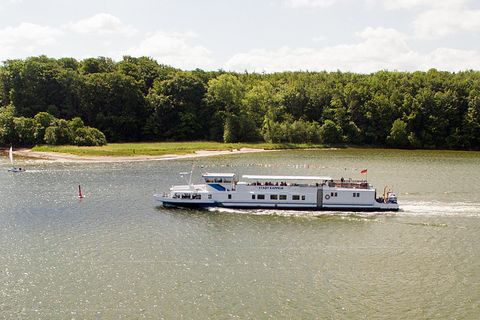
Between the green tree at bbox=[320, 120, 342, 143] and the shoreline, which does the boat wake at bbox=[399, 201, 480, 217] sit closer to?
the shoreline

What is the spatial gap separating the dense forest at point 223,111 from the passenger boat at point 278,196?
10114cm

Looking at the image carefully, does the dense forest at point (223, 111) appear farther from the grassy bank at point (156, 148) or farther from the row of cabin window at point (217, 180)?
the row of cabin window at point (217, 180)

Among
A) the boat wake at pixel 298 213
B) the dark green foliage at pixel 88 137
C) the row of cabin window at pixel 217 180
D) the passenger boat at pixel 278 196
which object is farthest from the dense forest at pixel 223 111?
the boat wake at pixel 298 213

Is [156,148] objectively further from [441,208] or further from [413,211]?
A: [441,208]

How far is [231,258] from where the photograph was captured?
2274 inches

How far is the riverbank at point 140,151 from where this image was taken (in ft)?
477

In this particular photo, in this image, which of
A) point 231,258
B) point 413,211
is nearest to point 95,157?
point 413,211

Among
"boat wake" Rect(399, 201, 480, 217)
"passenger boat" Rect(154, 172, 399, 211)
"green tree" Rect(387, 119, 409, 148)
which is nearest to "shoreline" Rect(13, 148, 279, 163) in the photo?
"green tree" Rect(387, 119, 409, 148)

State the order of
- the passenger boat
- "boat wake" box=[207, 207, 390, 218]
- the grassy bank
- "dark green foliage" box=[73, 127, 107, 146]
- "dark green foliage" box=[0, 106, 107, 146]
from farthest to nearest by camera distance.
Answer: "dark green foliage" box=[0, 106, 107, 146] < "dark green foliage" box=[73, 127, 107, 146] < the grassy bank < the passenger boat < "boat wake" box=[207, 207, 390, 218]

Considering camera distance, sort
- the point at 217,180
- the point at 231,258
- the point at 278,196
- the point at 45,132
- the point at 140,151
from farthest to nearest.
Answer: the point at 45,132 < the point at 140,151 < the point at 217,180 < the point at 278,196 < the point at 231,258

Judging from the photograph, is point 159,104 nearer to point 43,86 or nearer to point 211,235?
point 43,86

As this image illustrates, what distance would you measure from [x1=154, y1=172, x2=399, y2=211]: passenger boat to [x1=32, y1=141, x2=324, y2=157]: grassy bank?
6973 centimetres

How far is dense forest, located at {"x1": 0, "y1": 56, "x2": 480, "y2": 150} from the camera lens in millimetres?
185500

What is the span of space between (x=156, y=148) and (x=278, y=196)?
87434 millimetres
